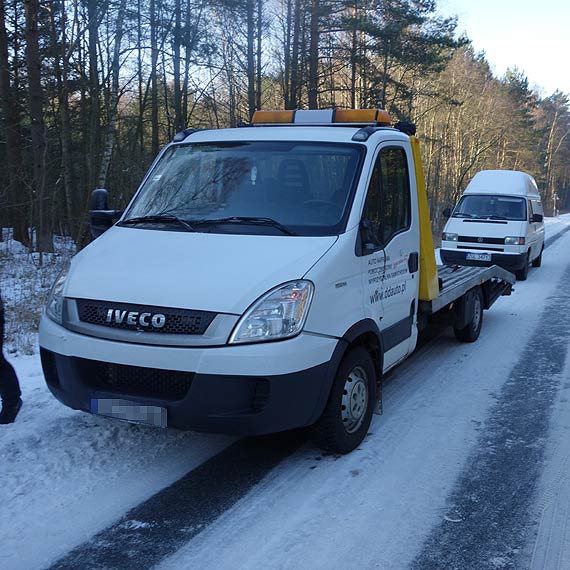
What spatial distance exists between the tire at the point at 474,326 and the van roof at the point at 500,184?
764 cm

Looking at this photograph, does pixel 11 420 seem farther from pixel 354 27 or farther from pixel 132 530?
pixel 354 27

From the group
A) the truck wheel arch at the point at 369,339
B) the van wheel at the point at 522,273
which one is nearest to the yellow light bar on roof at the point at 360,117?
the truck wheel arch at the point at 369,339

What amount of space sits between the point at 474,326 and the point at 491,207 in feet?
25.6

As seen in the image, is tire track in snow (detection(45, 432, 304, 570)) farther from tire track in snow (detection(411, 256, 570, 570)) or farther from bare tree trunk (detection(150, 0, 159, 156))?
bare tree trunk (detection(150, 0, 159, 156))

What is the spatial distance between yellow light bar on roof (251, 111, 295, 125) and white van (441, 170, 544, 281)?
9.28m

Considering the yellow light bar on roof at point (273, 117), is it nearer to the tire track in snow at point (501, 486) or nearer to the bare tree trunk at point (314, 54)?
the tire track in snow at point (501, 486)

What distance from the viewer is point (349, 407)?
14.2 ft

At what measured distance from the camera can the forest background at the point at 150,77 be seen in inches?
613

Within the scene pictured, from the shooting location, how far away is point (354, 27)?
24.2m

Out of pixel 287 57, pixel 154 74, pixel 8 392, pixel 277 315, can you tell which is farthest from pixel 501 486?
pixel 287 57

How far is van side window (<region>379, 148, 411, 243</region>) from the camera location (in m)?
4.84

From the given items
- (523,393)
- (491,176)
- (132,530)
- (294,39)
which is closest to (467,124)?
(294,39)

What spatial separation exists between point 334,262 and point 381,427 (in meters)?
1.66

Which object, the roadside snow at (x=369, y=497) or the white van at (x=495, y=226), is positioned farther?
the white van at (x=495, y=226)
